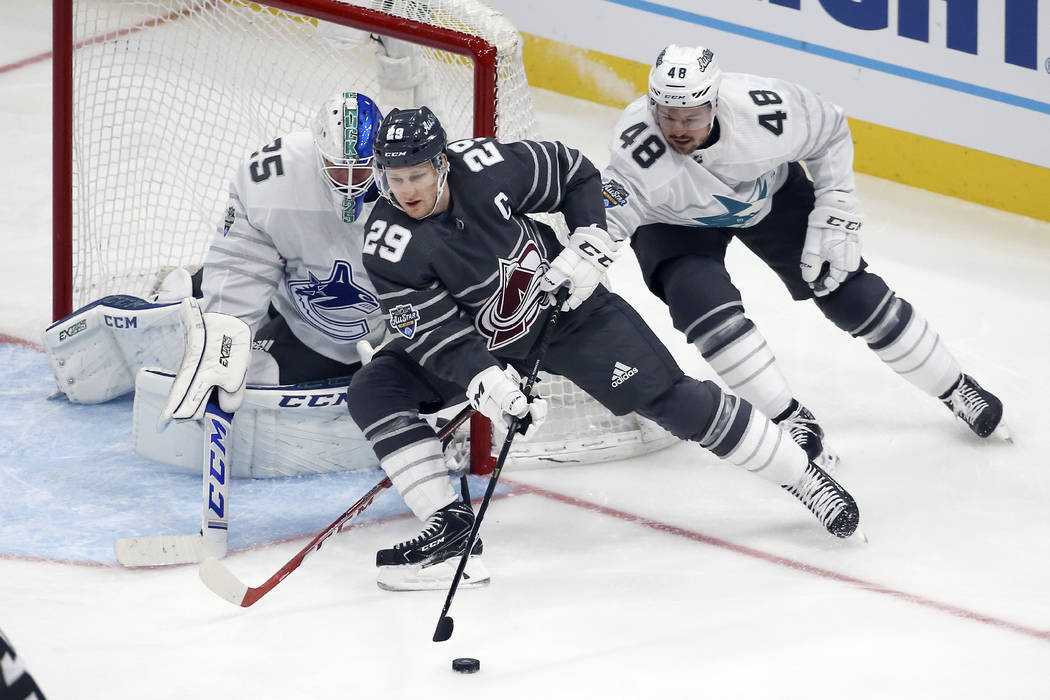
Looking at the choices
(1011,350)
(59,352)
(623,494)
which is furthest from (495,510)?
(1011,350)

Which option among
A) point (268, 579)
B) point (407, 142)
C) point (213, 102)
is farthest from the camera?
point (213, 102)

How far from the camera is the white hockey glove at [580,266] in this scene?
3168mm

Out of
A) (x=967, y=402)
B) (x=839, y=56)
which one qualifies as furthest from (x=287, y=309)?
(x=839, y=56)

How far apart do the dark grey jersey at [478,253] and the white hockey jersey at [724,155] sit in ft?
0.75

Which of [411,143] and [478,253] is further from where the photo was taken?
[478,253]

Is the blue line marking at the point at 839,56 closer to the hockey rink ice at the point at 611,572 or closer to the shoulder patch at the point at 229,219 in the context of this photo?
the hockey rink ice at the point at 611,572

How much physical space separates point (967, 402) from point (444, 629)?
1.55 metres

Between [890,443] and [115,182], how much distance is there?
2.33 meters

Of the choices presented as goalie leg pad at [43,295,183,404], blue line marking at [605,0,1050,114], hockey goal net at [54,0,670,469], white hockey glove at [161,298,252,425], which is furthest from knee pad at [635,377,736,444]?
blue line marking at [605,0,1050,114]

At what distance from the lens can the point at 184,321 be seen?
3549mm

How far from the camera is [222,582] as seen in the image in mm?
3131

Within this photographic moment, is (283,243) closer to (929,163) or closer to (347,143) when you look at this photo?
(347,143)

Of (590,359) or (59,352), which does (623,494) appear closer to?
(590,359)

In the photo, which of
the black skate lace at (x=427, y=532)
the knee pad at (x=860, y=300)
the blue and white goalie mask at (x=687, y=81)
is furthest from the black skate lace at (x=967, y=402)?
the black skate lace at (x=427, y=532)
